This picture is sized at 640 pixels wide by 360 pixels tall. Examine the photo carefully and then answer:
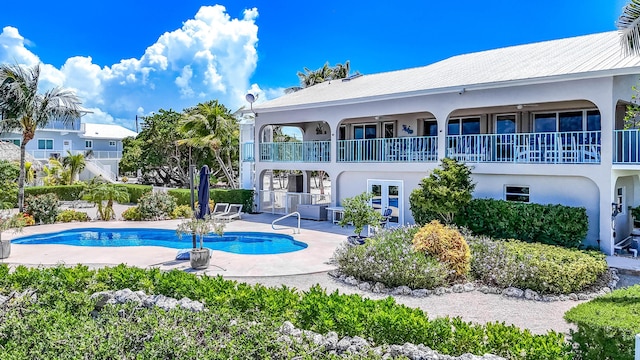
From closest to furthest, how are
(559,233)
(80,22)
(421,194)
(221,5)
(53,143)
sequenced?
1. (559,233)
2. (421,194)
3. (221,5)
4. (80,22)
5. (53,143)

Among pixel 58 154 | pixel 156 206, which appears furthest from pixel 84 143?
pixel 156 206

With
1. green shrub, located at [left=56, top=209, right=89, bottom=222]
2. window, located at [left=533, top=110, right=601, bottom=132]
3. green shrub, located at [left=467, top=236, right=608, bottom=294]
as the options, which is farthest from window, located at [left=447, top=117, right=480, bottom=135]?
green shrub, located at [left=56, top=209, right=89, bottom=222]

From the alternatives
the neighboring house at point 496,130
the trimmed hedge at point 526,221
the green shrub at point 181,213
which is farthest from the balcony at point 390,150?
the green shrub at point 181,213

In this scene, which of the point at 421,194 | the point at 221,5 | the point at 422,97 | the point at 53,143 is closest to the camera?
the point at 421,194

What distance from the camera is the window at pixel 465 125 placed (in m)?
19.5

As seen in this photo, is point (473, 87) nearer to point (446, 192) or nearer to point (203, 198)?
point (446, 192)

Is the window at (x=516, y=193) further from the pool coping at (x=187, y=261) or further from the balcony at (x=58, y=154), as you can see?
the balcony at (x=58, y=154)

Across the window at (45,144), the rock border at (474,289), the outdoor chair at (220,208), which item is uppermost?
the window at (45,144)

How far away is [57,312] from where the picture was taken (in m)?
6.93

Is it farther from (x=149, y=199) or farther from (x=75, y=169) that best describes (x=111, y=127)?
(x=149, y=199)

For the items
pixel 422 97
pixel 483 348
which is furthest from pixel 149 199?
pixel 483 348

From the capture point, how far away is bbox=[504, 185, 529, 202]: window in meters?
16.1

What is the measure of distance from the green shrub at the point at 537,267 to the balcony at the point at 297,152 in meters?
11.4

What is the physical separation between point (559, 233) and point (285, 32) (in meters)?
25.9
